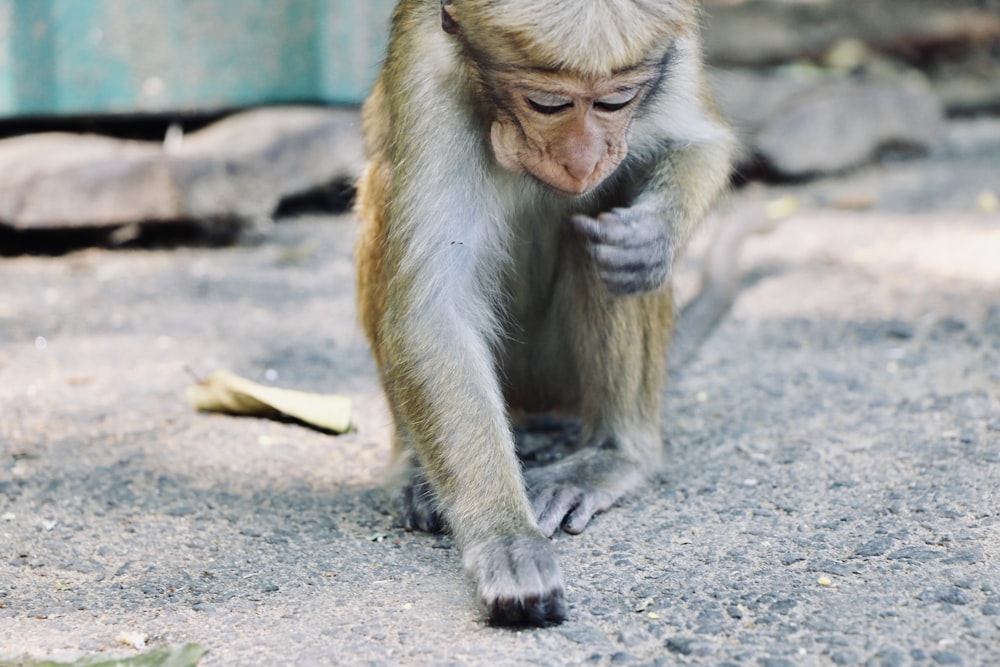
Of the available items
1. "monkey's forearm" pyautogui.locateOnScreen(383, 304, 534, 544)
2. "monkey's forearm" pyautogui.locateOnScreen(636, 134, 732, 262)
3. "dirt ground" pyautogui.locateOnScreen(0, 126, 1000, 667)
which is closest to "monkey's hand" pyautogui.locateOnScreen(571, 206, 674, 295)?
"monkey's forearm" pyautogui.locateOnScreen(636, 134, 732, 262)

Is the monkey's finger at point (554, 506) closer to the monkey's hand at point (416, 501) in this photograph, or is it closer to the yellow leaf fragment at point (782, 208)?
the monkey's hand at point (416, 501)

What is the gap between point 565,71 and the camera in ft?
9.39

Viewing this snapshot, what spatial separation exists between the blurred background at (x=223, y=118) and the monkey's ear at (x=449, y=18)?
253 centimetres

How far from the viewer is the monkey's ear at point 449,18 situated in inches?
123

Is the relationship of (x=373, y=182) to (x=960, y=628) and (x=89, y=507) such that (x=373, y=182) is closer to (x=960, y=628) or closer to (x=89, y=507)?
(x=89, y=507)

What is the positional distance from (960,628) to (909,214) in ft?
15.0

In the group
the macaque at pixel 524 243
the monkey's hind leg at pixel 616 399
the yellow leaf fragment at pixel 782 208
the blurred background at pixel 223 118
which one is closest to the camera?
the macaque at pixel 524 243

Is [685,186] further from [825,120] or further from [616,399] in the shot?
[825,120]

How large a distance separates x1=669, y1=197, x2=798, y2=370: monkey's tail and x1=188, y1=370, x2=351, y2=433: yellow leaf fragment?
133cm

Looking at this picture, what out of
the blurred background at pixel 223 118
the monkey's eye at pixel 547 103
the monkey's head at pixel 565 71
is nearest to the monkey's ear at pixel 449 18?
the monkey's head at pixel 565 71

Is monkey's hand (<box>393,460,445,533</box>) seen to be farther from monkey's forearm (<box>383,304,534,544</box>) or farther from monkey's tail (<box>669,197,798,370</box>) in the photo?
monkey's tail (<box>669,197,798,370</box>)

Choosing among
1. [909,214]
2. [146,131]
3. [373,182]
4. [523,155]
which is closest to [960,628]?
[523,155]

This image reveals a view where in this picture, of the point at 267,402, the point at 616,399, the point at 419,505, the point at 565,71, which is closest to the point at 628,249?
the point at 565,71

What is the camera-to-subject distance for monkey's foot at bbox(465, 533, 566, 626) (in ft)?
9.18
